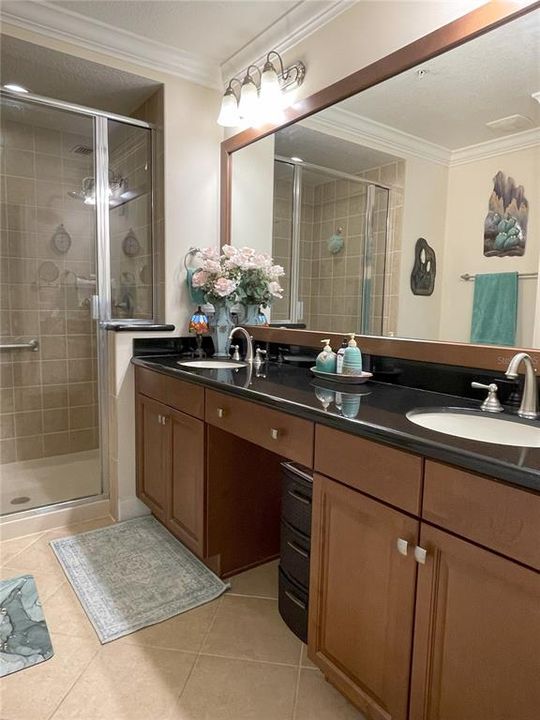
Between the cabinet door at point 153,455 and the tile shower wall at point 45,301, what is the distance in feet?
2.05

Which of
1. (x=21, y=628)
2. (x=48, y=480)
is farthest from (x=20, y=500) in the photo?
(x=21, y=628)

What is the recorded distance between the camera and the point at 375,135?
1.79m

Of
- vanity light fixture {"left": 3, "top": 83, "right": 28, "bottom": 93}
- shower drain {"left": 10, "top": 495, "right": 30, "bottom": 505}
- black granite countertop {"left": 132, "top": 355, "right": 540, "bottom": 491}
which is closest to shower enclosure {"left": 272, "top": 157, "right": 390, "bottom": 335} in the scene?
black granite countertop {"left": 132, "top": 355, "right": 540, "bottom": 491}

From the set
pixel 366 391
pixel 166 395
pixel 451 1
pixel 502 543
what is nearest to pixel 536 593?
pixel 502 543

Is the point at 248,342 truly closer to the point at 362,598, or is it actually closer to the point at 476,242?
the point at 476,242

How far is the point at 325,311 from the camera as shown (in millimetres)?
2080

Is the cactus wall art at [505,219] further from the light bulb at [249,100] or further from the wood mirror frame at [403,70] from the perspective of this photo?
the light bulb at [249,100]

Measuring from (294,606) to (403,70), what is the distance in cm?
194

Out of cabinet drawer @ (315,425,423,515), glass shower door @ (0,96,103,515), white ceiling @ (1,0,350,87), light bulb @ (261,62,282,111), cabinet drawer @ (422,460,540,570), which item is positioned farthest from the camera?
glass shower door @ (0,96,103,515)

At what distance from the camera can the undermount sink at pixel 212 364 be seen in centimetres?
211

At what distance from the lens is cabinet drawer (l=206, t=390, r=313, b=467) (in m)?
1.29

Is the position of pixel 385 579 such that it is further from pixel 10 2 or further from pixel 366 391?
pixel 10 2

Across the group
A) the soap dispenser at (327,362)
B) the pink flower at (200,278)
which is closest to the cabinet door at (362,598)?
the soap dispenser at (327,362)

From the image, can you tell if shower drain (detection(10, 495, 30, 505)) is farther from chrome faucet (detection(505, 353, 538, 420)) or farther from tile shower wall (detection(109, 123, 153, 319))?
chrome faucet (detection(505, 353, 538, 420))
